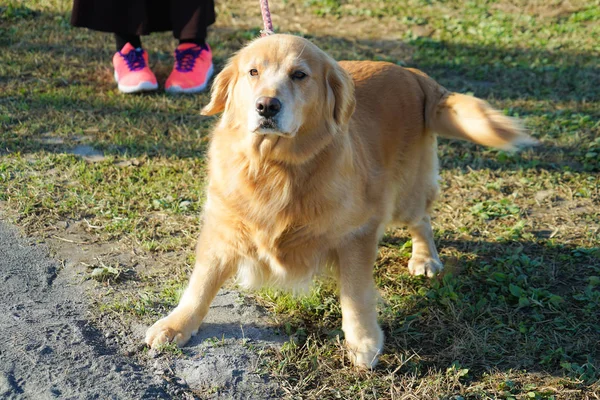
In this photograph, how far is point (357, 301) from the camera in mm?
3025

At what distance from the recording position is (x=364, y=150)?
3.25 m

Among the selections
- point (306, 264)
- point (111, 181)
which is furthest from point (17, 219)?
point (306, 264)

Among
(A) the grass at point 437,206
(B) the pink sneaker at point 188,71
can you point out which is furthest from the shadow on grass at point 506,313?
(B) the pink sneaker at point 188,71

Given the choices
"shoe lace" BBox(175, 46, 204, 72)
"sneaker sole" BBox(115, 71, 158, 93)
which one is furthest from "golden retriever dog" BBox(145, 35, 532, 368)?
"shoe lace" BBox(175, 46, 204, 72)

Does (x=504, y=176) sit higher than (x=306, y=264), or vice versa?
(x=306, y=264)

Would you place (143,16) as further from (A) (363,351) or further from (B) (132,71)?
(A) (363,351)

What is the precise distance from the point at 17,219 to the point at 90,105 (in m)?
1.68

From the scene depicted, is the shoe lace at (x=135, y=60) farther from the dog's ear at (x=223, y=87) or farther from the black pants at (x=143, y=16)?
the dog's ear at (x=223, y=87)

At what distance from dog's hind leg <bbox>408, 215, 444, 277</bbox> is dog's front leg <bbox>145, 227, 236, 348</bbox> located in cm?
111

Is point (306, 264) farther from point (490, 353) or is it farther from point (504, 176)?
point (504, 176)

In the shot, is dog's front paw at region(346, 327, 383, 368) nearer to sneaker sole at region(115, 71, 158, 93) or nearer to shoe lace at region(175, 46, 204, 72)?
sneaker sole at region(115, 71, 158, 93)

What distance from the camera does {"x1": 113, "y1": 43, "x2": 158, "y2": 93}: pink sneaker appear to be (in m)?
5.48

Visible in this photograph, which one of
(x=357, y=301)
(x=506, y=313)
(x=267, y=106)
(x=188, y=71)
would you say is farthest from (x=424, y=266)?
(x=188, y=71)

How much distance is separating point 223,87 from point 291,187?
0.57 meters
